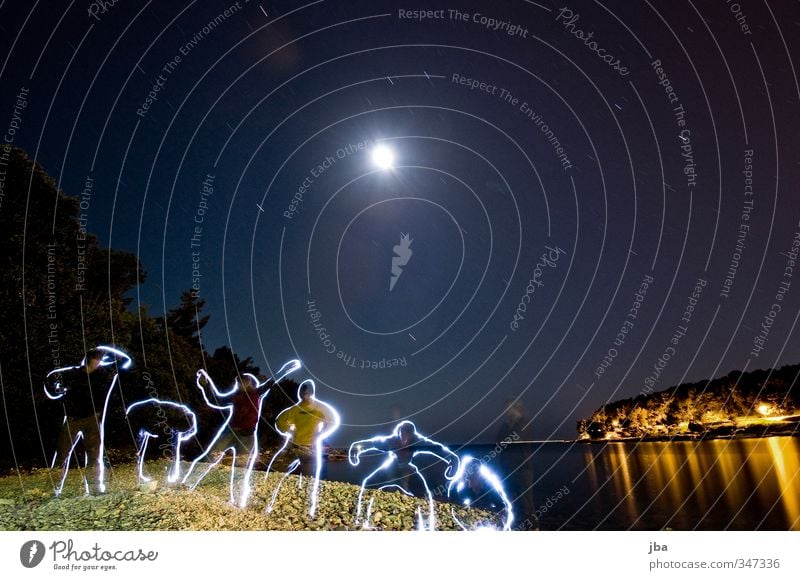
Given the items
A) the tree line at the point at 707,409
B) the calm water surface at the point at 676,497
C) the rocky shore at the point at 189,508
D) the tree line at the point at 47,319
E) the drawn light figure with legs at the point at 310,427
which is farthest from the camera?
the tree line at the point at 707,409

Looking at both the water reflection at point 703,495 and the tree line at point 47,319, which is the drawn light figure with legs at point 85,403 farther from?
the water reflection at point 703,495

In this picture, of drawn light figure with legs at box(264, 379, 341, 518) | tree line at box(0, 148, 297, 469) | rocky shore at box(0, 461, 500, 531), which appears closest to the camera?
rocky shore at box(0, 461, 500, 531)

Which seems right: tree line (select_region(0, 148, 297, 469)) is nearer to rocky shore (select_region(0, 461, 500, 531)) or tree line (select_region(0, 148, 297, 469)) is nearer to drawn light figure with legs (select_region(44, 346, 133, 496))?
drawn light figure with legs (select_region(44, 346, 133, 496))

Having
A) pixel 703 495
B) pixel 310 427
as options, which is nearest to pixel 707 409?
pixel 703 495

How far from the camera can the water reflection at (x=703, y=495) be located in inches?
680

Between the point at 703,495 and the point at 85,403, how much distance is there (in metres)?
26.2

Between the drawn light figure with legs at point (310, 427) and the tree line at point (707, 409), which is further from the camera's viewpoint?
the tree line at point (707, 409)

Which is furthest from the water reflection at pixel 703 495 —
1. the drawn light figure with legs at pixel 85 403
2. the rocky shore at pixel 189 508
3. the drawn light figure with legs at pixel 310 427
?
the drawn light figure with legs at pixel 85 403

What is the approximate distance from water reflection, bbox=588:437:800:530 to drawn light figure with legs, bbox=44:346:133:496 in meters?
16.7

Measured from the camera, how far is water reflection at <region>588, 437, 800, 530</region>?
17.3 m

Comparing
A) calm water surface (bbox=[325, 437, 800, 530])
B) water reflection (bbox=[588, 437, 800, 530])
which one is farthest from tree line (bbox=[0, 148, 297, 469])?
water reflection (bbox=[588, 437, 800, 530])

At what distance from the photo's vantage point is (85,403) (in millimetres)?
13547

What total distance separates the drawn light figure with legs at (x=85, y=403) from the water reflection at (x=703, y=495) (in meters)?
16.7
